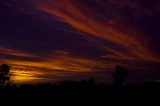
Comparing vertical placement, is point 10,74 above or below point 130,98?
above

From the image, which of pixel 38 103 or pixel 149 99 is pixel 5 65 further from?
pixel 149 99

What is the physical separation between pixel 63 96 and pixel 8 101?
6751 millimetres

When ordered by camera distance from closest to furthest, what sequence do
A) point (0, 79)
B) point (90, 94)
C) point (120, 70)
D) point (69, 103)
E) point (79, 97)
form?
1. point (69, 103)
2. point (79, 97)
3. point (90, 94)
4. point (0, 79)
5. point (120, 70)

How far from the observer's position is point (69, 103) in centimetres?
2934

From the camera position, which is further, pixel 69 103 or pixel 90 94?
pixel 90 94

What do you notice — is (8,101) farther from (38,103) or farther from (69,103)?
(69,103)

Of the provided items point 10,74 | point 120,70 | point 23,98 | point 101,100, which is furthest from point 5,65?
point 101,100

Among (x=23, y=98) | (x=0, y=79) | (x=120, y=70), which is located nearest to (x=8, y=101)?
(x=23, y=98)

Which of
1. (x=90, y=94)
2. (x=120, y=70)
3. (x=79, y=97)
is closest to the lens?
(x=79, y=97)

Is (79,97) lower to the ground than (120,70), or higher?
lower

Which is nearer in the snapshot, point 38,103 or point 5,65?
point 38,103

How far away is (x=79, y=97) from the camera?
3198 cm

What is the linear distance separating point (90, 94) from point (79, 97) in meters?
2.51

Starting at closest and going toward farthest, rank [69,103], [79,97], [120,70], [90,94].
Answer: [69,103] < [79,97] < [90,94] < [120,70]
